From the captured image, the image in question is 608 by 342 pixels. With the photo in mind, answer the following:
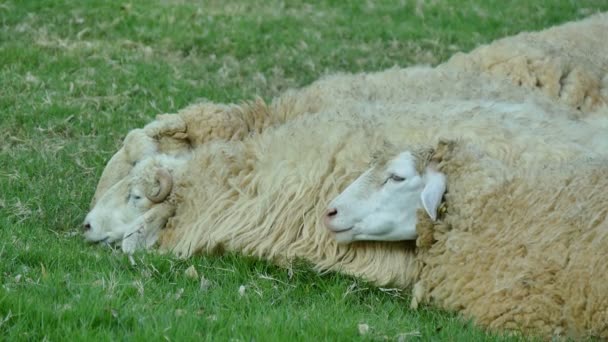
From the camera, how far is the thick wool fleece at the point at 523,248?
5.51 meters

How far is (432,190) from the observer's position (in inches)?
248

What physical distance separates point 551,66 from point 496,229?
3.01m

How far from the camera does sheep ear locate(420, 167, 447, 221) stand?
6199mm

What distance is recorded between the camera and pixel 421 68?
8.60 m

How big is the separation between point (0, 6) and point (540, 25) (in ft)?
18.5

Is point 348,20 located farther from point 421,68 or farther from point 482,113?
point 482,113

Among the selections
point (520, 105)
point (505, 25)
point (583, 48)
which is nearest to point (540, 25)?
point (505, 25)

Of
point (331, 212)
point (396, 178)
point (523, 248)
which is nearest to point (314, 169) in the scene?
point (331, 212)

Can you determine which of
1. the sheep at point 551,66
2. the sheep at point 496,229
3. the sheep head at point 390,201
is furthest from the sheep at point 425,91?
the sheep at point 496,229

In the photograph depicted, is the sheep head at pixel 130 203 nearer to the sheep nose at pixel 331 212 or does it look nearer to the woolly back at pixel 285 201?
the woolly back at pixel 285 201

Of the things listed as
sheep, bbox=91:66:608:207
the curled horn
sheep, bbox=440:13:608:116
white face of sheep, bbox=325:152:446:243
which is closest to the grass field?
white face of sheep, bbox=325:152:446:243

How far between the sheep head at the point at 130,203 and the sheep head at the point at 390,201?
137 cm

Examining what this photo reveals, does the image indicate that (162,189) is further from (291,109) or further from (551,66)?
(551,66)

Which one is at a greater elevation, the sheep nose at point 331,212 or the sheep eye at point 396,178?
the sheep eye at point 396,178
